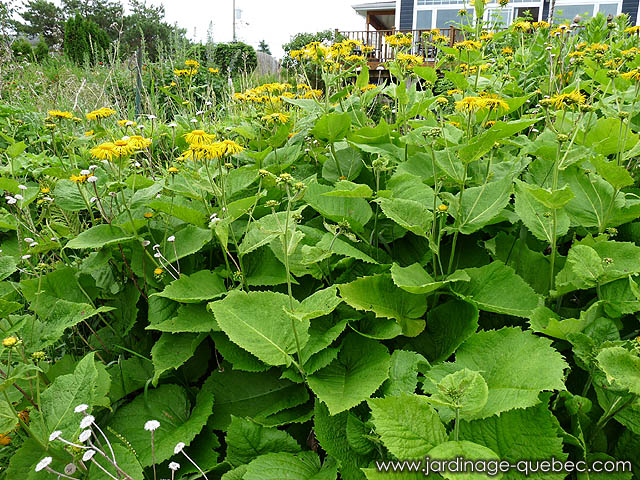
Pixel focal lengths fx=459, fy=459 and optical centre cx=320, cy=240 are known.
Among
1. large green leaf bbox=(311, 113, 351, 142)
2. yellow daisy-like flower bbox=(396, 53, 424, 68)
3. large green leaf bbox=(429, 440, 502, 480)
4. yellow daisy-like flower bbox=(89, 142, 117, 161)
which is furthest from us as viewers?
yellow daisy-like flower bbox=(396, 53, 424, 68)

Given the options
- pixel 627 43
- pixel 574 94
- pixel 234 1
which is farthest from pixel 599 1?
pixel 574 94

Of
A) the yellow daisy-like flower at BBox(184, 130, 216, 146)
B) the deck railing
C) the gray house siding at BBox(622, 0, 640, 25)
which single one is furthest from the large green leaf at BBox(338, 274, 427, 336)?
the gray house siding at BBox(622, 0, 640, 25)

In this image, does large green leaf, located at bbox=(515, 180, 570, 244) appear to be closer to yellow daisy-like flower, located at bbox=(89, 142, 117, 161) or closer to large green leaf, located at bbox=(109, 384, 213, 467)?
large green leaf, located at bbox=(109, 384, 213, 467)

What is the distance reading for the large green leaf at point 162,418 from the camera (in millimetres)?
1281

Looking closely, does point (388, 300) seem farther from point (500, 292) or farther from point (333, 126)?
point (333, 126)

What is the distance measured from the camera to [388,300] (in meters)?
1.37

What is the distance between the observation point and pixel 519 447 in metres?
0.95

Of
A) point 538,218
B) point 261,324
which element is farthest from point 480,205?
point 261,324

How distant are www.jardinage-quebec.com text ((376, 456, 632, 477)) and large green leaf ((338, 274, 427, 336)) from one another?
0.44 metres

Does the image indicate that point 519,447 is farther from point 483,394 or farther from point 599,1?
point 599,1

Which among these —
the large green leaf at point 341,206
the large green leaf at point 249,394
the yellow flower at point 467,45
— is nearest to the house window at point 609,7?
Answer: the yellow flower at point 467,45

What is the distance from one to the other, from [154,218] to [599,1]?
2705 centimetres

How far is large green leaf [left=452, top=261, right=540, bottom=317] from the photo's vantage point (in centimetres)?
128

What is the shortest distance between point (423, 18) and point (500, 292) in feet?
83.0
